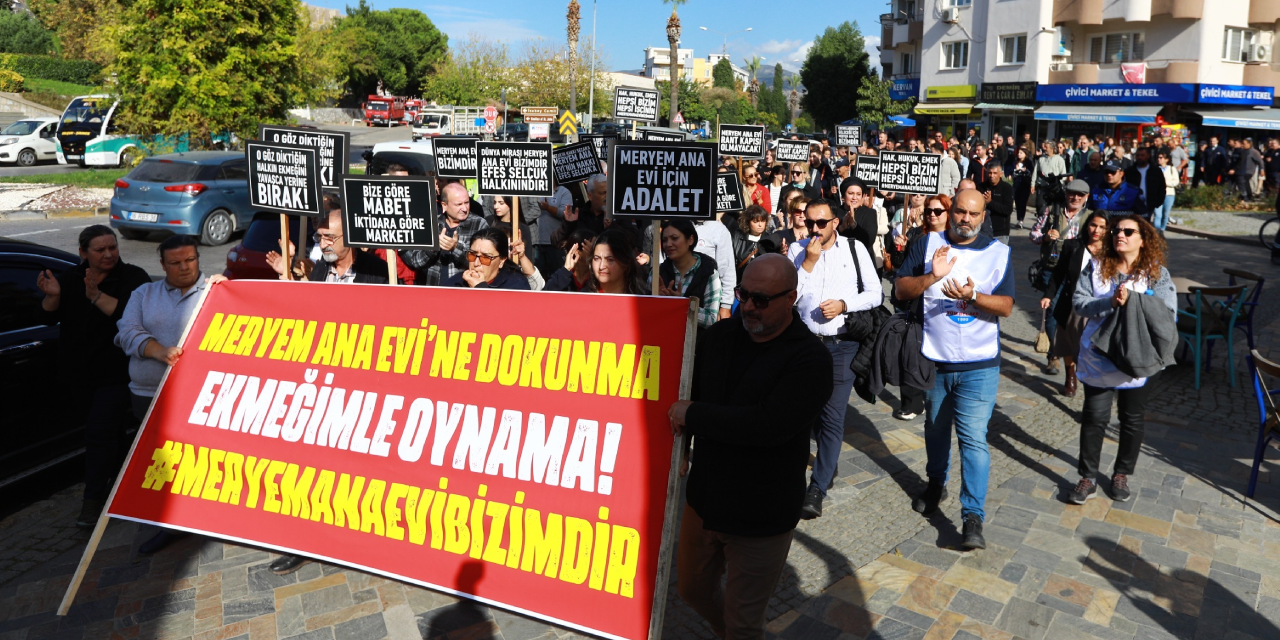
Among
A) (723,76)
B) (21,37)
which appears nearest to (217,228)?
(21,37)

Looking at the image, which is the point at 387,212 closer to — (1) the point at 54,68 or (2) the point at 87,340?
(2) the point at 87,340

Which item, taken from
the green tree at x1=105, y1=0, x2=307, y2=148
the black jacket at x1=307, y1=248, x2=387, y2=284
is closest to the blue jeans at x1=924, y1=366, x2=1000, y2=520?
the black jacket at x1=307, y1=248, x2=387, y2=284

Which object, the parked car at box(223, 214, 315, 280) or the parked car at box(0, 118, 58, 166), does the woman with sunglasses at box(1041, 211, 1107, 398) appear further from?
Result: the parked car at box(0, 118, 58, 166)

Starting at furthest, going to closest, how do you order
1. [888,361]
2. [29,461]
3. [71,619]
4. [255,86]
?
1. [255,86]
2. [29,461]
3. [888,361]
4. [71,619]

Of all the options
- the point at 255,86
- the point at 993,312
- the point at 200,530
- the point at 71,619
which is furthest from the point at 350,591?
the point at 255,86

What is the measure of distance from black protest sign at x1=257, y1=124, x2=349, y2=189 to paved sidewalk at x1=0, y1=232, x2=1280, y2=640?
9.32ft

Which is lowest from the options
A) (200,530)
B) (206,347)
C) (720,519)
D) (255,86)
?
(200,530)

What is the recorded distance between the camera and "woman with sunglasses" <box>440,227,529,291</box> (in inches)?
223

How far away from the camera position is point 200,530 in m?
4.38

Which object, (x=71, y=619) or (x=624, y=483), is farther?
(x=71, y=619)

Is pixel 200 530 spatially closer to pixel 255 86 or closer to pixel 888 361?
pixel 888 361

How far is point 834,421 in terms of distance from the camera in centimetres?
561

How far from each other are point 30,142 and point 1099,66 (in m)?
41.1

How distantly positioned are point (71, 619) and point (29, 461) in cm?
199
